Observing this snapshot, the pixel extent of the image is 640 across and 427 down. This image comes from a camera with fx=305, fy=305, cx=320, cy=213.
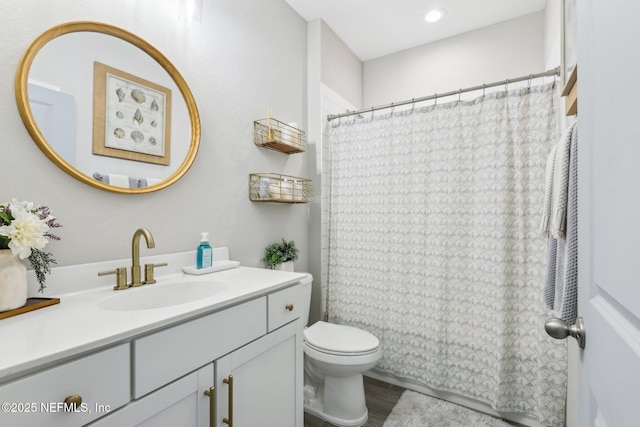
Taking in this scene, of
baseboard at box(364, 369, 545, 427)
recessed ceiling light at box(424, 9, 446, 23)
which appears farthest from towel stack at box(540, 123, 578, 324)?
recessed ceiling light at box(424, 9, 446, 23)

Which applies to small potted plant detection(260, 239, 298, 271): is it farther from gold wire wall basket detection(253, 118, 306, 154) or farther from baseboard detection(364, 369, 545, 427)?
baseboard detection(364, 369, 545, 427)

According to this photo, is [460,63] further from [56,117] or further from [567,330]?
[56,117]

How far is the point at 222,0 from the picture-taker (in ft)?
5.42

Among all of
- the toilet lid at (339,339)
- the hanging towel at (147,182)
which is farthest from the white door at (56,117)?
the toilet lid at (339,339)

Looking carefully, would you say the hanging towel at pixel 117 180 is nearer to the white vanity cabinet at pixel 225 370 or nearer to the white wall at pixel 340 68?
the white vanity cabinet at pixel 225 370

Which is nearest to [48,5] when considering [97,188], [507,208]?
[97,188]

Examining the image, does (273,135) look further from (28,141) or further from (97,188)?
(28,141)

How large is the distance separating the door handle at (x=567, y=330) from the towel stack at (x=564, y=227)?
21cm

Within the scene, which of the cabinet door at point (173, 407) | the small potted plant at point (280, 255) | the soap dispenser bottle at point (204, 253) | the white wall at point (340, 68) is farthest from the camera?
the white wall at point (340, 68)

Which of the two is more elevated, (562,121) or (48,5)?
(48,5)

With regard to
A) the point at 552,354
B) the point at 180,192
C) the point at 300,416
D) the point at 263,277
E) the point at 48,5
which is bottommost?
the point at 300,416

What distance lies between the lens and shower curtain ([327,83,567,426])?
5.51 ft

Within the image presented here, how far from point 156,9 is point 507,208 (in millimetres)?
2031

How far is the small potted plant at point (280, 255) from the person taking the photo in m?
1.91
